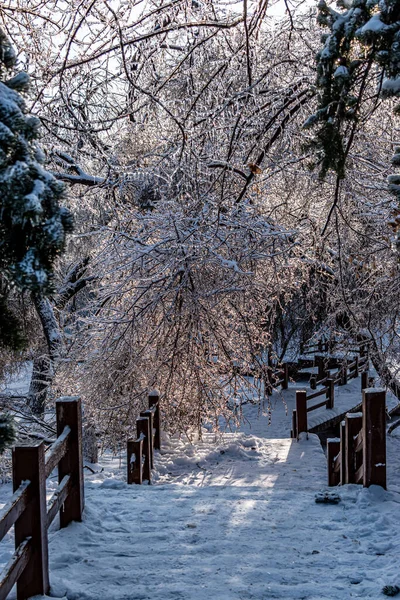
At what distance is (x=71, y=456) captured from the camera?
468 cm

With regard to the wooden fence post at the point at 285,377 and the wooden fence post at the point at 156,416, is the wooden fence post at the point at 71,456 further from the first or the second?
the wooden fence post at the point at 285,377

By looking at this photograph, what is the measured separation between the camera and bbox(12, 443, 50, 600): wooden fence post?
3.53 meters

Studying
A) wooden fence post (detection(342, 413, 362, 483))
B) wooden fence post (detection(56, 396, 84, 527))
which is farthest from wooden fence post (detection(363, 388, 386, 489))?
wooden fence post (detection(56, 396, 84, 527))

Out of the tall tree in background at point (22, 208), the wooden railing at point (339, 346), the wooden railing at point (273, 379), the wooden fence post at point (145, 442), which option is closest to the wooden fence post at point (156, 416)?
the wooden fence post at point (145, 442)

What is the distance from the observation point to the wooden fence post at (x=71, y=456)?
4625 mm

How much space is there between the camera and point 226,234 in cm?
631

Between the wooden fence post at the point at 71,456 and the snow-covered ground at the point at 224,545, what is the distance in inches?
4.8

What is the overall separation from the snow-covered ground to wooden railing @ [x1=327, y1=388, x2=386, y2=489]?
17 centimetres

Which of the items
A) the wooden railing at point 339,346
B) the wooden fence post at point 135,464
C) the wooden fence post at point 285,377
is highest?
the wooden railing at point 339,346

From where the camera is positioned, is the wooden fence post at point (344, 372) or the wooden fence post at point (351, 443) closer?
the wooden fence post at point (351, 443)

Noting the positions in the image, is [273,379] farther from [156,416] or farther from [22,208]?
[22,208]

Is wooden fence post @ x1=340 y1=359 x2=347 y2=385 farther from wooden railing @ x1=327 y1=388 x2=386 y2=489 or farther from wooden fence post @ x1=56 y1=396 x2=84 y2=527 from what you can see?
wooden fence post @ x1=56 y1=396 x2=84 y2=527

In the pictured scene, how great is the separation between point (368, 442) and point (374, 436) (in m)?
0.07

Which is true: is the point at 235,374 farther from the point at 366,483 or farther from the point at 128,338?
the point at 366,483
